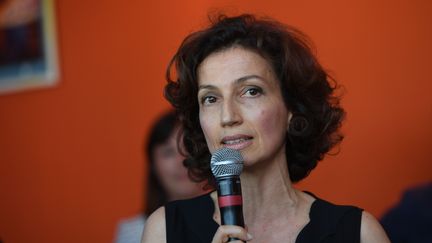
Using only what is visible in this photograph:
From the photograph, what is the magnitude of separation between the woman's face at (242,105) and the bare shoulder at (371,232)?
38 cm

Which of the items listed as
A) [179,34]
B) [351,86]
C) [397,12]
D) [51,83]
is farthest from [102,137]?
[397,12]

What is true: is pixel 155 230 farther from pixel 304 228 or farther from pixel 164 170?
pixel 164 170

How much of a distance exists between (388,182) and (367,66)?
0.60 metres

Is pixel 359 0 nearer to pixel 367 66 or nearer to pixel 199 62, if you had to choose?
pixel 367 66

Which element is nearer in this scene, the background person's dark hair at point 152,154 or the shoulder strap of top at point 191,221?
the shoulder strap of top at point 191,221

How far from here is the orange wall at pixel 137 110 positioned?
4043 mm

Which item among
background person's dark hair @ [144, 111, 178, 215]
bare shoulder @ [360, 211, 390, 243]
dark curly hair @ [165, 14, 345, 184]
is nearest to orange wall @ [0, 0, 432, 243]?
background person's dark hair @ [144, 111, 178, 215]

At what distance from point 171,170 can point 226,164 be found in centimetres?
211

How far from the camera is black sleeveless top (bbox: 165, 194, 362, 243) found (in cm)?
276

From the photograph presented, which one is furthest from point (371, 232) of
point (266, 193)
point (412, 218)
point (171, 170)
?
point (171, 170)

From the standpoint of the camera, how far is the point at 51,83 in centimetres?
493

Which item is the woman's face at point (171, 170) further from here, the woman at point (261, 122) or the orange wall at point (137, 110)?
the woman at point (261, 122)

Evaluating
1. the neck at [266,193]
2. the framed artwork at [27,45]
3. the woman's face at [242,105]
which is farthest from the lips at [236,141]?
the framed artwork at [27,45]

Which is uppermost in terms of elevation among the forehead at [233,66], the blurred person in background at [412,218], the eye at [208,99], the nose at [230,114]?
the forehead at [233,66]
